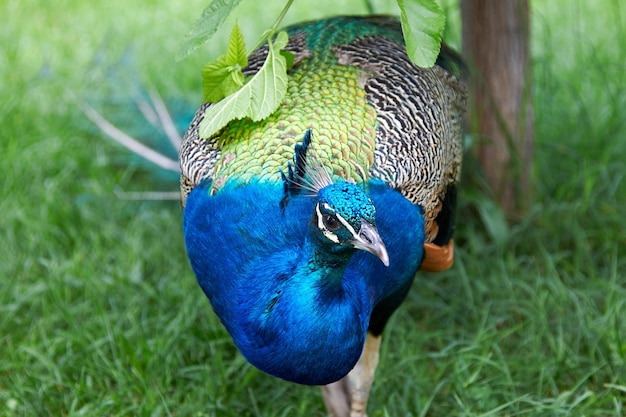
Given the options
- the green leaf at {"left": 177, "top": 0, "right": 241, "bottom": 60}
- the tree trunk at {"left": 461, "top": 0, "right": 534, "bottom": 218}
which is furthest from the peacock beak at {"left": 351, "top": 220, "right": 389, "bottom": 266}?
the tree trunk at {"left": 461, "top": 0, "right": 534, "bottom": 218}

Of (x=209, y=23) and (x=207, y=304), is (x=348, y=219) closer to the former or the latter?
(x=209, y=23)

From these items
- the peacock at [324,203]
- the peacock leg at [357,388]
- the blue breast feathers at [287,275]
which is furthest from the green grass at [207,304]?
the blue breast feathers at [287,275]

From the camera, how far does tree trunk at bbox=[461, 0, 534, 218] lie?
3.01 m

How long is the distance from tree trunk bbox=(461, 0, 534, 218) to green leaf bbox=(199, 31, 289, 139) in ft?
3.82

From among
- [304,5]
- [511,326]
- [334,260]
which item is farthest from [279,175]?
[304,5]

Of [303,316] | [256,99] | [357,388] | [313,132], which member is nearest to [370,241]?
[303,316]

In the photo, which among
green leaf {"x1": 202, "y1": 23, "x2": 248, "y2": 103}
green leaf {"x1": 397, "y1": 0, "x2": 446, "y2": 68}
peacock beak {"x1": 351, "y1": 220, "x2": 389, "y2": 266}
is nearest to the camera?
peacock beak {"x1": 351, "y1": 220, "x2": 389, "y2": 266}

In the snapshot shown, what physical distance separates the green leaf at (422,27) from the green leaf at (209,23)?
0.39 metres

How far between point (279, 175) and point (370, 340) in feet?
2.27

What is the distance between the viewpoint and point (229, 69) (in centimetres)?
210

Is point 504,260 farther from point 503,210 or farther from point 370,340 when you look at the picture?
point 370,340

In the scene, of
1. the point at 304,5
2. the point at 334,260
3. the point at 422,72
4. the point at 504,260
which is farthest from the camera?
the point at 304,5

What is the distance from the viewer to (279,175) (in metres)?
1.96

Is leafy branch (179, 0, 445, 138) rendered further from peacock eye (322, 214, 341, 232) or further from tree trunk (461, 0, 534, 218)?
tree trunk (461, 0, 534, 218)
